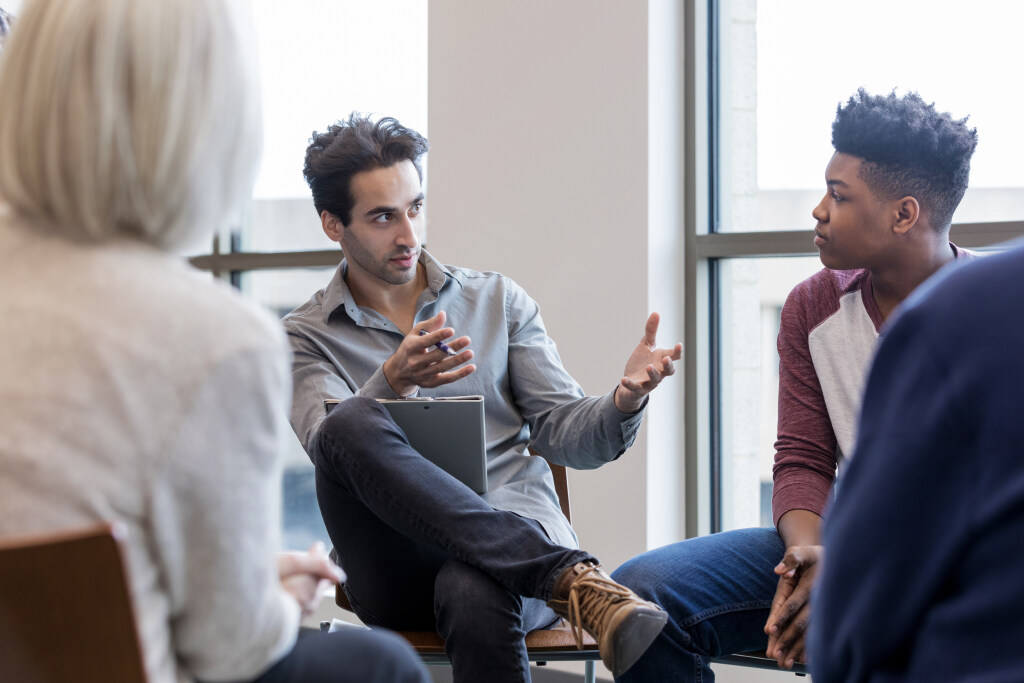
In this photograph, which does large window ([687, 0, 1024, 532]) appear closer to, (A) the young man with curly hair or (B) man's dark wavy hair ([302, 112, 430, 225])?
(A) the young man with curly hair

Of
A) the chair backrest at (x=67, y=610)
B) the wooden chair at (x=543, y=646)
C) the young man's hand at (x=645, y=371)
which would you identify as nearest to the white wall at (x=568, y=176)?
the young man's hand at (x=645, y=371)

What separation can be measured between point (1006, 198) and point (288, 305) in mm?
2505

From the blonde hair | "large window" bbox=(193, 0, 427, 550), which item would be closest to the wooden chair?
the blonde hair

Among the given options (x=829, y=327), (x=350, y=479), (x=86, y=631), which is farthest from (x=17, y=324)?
(x=829, y=327)

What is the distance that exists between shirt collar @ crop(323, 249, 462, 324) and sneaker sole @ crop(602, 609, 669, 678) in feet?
3.16

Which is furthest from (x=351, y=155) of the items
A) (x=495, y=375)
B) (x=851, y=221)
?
(x=851, y=221)

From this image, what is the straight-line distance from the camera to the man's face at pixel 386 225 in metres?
2.22

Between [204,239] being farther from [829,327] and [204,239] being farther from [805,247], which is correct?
[805,247]

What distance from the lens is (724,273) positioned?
294 cm

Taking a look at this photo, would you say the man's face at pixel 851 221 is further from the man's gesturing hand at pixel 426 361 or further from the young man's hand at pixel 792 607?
the man's gesturing hand at pixel 426 361

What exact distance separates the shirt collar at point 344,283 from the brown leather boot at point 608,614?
87 centimetres

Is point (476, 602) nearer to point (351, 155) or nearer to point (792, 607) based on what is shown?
point (792, 607)

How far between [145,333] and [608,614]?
91 centimetres

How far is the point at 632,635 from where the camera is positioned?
149 centimetres
